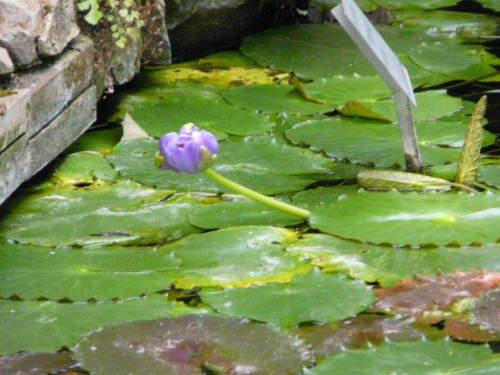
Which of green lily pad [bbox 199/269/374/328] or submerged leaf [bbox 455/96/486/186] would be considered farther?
submerged leaf [bbox 455/96/486/186]

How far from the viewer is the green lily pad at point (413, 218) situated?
5.93ft

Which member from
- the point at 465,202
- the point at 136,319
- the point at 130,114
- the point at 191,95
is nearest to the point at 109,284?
the point at 136,319

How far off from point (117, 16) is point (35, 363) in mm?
1428

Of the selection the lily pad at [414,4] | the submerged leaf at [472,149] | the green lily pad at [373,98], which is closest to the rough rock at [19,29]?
the green lily pad at [373,98]

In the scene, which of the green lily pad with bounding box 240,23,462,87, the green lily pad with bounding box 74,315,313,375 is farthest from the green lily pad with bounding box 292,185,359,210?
the green lily pad with bounding box 240,23,462,87

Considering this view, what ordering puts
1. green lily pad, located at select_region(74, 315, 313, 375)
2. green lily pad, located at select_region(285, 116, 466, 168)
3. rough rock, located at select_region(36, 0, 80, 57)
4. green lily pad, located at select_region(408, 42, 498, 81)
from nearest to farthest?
green lily pad, located at select_region(74, 315, 313, 375)
rough rock, located at select_region(36, 0, 80, 57)
green lily pad, located at select_region(285, 116, 466, 168)
green lily pad, located at select_region(408, 42, 498, 81)

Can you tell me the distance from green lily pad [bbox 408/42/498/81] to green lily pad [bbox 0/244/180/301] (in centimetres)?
162

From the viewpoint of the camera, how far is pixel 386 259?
1.78 m

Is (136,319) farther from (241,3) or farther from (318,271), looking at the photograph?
(241,3)

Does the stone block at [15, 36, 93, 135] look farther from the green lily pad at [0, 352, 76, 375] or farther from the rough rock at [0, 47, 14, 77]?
the green lily pad at [0, 352, 76, 375]

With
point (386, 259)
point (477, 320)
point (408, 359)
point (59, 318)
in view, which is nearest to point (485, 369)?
point (408, 359)

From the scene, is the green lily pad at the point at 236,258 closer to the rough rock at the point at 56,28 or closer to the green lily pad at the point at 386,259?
the green lily pad at the point at 386,259

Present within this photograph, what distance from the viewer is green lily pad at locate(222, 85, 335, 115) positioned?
9.02 feet

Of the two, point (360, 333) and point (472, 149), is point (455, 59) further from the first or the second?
point (360, 333)
